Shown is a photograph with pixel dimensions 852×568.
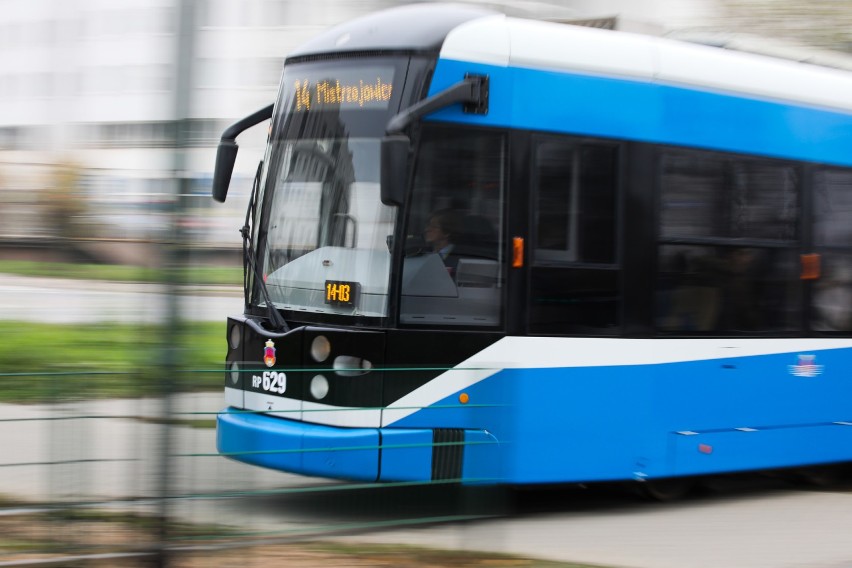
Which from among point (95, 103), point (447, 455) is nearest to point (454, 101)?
point (447, 455)

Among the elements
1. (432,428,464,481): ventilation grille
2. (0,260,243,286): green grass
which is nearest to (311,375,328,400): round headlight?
(432,428,464,481): ventilation grille

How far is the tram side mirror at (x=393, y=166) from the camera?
271 inches

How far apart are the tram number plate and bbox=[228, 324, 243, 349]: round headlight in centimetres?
73

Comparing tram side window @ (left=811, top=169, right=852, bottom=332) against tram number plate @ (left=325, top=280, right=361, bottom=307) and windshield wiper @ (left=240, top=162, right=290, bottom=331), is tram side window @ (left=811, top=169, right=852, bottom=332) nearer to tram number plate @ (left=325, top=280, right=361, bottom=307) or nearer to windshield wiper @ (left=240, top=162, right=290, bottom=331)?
tram number plate @ (left=325, top=280, right=361, bottom=307)

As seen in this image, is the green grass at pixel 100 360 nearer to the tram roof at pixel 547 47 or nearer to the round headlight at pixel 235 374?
the round headlight at pixel 235 374

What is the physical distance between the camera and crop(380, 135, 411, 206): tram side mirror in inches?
271

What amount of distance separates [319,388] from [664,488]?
304cm

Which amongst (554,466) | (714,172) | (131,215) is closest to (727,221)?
(714,172)

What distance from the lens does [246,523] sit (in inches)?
202

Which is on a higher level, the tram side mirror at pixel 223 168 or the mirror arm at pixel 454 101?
the mirror arm at pixel 454 101

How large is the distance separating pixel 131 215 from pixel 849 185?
25.3ft

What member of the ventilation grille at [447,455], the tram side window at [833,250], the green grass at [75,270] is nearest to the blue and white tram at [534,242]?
the tram side window at [833,250]

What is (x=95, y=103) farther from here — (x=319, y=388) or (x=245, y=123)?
(x=319, y=388)

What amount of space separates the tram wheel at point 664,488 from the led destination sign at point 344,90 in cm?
328
